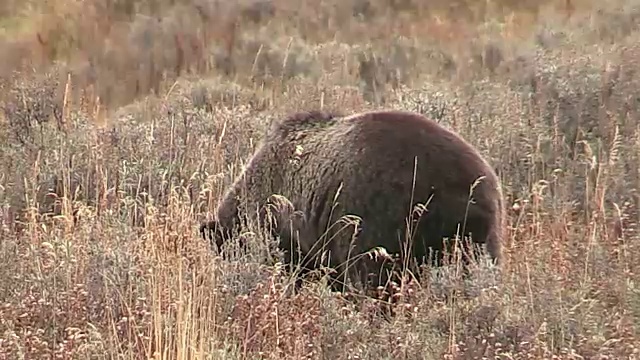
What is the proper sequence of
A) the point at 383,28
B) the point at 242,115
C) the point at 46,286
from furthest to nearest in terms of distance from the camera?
the point at 383,28, the point at 242,115, the point at 46,286

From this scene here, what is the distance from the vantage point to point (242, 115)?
9617mm

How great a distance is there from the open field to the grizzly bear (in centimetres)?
26

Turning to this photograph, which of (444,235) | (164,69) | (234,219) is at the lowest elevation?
(164,69)

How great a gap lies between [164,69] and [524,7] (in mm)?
6800

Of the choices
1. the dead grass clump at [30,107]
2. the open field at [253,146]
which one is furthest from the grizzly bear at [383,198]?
the dead grass clump at [30,107]

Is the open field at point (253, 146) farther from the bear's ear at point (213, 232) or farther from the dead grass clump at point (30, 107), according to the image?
the bear's ear at point (213, 232)

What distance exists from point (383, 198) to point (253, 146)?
350cm

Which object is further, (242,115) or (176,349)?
(242,115)

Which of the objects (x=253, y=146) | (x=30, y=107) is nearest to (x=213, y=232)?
(x=253, y=146)

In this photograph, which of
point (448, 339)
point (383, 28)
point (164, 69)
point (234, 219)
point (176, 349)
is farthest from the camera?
point (383, 28)

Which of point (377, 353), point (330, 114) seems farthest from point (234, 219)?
point (377, 353)

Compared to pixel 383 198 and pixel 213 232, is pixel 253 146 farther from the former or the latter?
pixel 383 198

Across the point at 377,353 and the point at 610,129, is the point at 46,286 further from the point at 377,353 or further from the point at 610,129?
the point at 610,129

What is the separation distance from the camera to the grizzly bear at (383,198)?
17.5 feet
